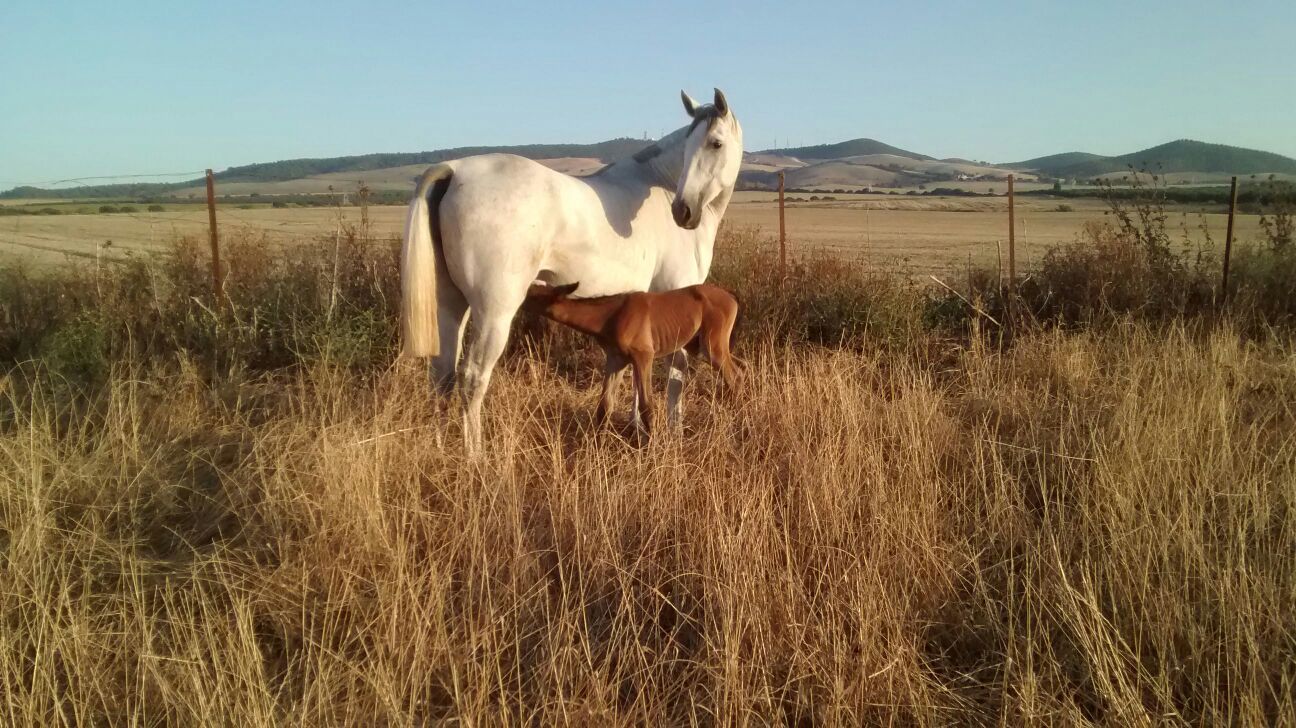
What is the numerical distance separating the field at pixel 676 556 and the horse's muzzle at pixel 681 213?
1.20m

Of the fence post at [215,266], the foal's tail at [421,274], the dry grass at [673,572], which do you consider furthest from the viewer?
the fence post at [215,266]

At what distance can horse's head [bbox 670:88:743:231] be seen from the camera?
4879 mm

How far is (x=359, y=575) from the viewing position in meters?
2.97

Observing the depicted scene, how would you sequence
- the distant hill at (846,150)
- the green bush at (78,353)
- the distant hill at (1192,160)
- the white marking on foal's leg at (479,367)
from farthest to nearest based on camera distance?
the distant hill at (846,150) → the distant hill at (1192,160) → the green bush at (78,353) → the white marking on foal's leg at (479,367)

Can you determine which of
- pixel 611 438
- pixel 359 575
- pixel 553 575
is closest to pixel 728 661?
pixel 553 575

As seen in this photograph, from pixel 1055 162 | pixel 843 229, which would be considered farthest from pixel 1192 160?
pixel 843 229

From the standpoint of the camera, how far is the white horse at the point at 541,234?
14.1 ft

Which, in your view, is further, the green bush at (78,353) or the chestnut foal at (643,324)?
the green bush at (78,353)

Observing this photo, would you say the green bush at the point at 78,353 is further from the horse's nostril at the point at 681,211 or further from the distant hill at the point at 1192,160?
the distant hill at the point at 1192,160

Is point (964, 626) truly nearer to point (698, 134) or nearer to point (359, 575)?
point (359, 575)

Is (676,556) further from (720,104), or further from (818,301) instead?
(818,301)

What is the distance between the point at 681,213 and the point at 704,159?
39 cm

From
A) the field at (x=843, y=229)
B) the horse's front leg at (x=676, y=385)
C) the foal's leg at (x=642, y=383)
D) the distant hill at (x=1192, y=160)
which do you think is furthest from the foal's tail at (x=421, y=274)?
the distant hill at (x=1192, y=160)

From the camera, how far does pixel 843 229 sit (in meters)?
32.0
